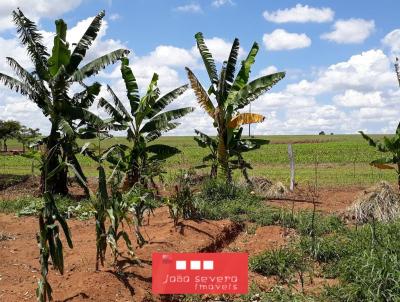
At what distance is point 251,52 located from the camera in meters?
15.1

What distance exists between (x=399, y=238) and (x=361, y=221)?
10.7 feet

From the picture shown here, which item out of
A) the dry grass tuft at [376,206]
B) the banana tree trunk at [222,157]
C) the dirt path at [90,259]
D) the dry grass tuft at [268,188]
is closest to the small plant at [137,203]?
the dirt path at [90,259]

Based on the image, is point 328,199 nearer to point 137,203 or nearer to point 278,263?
point 278,263

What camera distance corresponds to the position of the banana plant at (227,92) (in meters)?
14.4

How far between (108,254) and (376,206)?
6.01 m

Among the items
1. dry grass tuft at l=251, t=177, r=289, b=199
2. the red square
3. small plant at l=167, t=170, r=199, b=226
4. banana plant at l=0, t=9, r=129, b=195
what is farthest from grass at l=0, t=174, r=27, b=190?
the red square

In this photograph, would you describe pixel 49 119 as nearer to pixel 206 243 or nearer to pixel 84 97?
pixel 84 97

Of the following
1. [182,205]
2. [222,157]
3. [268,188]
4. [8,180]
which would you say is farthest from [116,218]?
[8,180]

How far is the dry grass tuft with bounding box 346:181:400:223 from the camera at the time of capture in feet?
34.5

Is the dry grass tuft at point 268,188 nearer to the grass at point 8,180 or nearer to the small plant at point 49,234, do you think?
the grass at point 8,180

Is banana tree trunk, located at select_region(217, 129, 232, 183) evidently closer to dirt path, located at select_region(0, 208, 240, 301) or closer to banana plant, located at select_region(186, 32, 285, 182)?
banana plant, located at select_region(186, 32, 285, 182)

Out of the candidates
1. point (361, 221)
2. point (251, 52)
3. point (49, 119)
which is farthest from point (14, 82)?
point (361, 221)

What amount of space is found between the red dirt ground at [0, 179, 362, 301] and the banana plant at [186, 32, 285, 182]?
4.09m

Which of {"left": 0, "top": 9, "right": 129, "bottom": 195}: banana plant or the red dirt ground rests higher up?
{"left": 0, "top": 9, "right": 129, "bottom": 195}: banana plant
